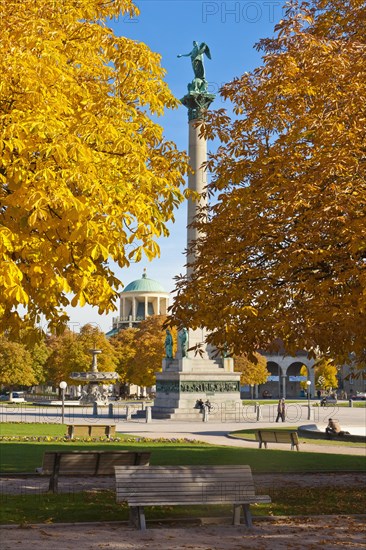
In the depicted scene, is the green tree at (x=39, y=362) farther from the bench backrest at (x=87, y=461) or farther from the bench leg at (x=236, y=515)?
the bench leg at (x=236, y=515)

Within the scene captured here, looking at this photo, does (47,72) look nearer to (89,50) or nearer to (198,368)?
(89,50)

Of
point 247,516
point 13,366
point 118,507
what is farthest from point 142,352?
point 247,516

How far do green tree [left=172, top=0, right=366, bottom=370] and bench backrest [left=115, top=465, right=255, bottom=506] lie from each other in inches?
94.5

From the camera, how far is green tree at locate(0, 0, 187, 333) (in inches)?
349

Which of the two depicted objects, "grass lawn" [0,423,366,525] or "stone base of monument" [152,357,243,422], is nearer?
"grass lawn" [0,423,366,525]

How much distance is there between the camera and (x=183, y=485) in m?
11.1

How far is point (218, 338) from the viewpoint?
13148mm

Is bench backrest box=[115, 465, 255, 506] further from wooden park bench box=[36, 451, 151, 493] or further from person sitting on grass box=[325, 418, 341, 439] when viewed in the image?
person sitting on grass box=[325, 418, 341, 439]

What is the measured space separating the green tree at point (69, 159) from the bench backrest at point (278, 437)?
14610mm

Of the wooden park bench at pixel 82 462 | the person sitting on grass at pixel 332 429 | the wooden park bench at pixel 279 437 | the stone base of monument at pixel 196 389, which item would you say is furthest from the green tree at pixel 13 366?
the wooden park bench at pixel 82 462

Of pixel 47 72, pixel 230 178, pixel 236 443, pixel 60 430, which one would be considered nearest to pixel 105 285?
pixel 47 72

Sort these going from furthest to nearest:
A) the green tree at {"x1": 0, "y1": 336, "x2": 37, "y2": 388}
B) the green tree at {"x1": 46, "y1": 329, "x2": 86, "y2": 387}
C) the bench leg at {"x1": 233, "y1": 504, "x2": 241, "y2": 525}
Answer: the green tree at {"x1": 0, "y1": 336, "x2": 37, "y2": 388}
the green tree at {"x1": 46, "y1": 329, "x2": 86, "y2": 387}
the bench leg at {"x1": 233, "y1": 504, "x2": 241, "y2": 525}

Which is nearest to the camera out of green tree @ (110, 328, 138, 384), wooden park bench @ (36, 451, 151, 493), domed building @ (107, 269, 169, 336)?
wooden park bench @ (36, 451, 151, 493)

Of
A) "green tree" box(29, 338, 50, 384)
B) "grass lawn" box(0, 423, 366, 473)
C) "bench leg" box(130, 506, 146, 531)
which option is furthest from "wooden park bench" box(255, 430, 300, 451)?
"green tree" box(29, 338, 50, 384)
